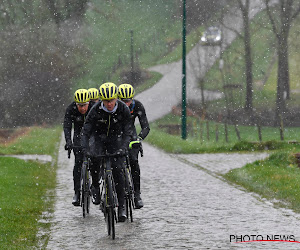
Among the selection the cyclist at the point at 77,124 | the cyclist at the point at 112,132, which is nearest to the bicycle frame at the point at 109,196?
the cyclist at the point at 112,132

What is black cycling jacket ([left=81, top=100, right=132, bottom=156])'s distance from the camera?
880cm

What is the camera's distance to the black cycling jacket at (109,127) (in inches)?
346

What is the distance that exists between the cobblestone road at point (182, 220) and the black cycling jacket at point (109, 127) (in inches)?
47.7

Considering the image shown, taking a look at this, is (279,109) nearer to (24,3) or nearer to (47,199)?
(47,199)

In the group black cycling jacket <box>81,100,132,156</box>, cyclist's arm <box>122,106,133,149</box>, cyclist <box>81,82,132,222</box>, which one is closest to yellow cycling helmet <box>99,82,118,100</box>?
cyclist <box>81,82,132,222</box>

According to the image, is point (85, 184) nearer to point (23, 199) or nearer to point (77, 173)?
point (77, 173)

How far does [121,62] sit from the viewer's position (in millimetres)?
75562

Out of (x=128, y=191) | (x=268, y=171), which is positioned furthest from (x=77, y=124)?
(x=268, y=171)

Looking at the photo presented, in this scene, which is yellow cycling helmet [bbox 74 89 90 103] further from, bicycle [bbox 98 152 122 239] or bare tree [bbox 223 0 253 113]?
bare tree [bbox 223 0 253 113]

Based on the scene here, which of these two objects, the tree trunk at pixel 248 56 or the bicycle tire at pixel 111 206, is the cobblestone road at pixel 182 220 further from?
the tree trunk at pixel 248 56

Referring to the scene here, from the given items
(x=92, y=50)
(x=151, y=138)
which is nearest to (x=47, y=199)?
(x=151, y=138)

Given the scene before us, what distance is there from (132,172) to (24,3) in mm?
67238

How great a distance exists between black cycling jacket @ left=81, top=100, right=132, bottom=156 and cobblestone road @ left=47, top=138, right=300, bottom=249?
1.21 m

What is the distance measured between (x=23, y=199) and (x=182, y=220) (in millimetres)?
3633
